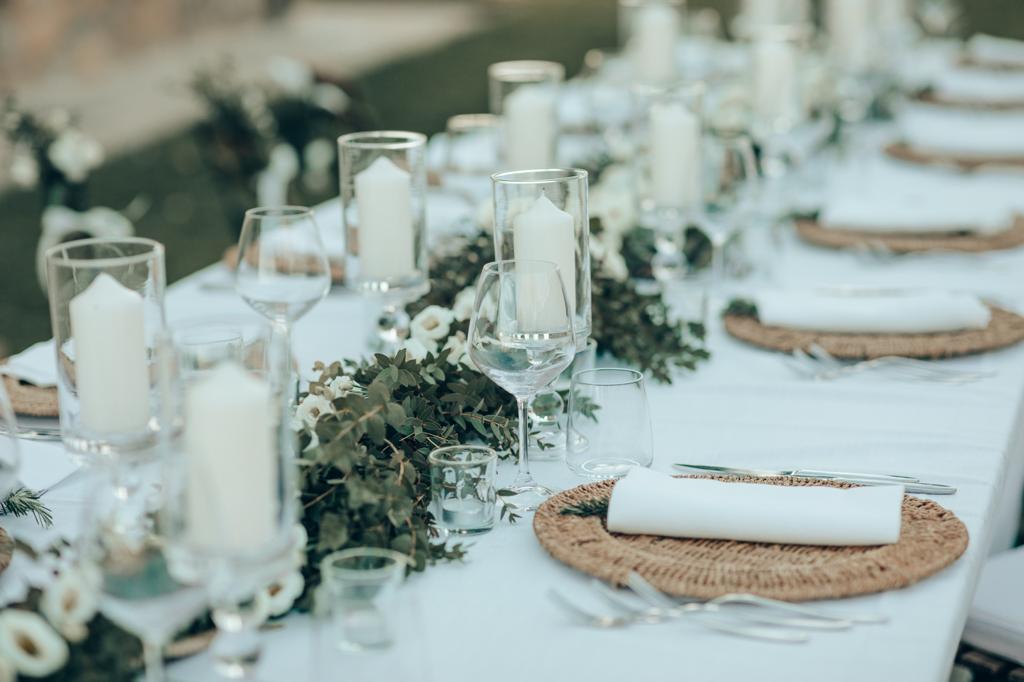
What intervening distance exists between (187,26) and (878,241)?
7237 millimetres

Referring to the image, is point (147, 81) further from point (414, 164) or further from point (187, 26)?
point (414, 164)

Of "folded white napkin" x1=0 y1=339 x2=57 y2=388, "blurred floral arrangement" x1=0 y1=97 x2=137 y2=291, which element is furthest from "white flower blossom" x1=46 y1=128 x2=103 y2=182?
"folded white napkin" x1=0 y1=339 x2=57 y2=388

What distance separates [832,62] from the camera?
12.7 feet

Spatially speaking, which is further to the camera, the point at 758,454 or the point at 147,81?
the point at 147,81

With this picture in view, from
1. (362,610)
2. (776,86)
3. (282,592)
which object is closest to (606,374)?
(282,592)

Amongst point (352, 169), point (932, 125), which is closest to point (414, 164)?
point (352, 169)

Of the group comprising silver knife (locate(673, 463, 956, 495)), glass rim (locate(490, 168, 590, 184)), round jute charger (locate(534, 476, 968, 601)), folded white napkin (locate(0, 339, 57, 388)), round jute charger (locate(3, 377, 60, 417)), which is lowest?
round jute charger (locate(3, 377, 60, 417))

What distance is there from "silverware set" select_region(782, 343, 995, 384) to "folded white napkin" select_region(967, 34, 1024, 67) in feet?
10.7

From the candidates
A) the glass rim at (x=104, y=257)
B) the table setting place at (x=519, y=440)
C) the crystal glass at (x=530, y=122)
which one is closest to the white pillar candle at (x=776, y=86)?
the table setting place at (x=519, y=440)

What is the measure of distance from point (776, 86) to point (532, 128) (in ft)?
2.53

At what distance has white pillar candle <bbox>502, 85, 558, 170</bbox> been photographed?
2.49m

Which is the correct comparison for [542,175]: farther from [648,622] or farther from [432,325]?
[648,622]

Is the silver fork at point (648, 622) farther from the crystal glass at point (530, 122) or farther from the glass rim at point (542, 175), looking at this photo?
the crystal glass at point (530, 122)

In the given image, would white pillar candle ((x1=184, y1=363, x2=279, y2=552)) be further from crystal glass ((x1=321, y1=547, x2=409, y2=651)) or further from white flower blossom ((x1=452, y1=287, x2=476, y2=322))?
white flower blossom ((x1=452, y1=287, x2=476, y2=322))
